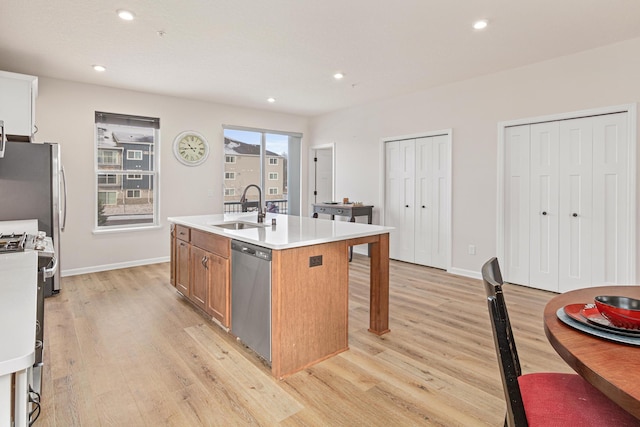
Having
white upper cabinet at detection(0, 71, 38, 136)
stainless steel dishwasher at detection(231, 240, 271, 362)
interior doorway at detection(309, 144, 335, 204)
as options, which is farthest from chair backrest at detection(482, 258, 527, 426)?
interior doorway at detection(309, 144, 335, 204)

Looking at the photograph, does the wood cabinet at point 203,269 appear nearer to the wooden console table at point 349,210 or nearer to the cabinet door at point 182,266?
the cabinet door at point 182,266

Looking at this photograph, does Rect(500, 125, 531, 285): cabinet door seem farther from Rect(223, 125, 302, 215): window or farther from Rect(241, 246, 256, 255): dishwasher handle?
Rect(223, 125, 302, 215): window

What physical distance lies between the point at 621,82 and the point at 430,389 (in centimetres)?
349

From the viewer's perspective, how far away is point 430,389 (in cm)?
208

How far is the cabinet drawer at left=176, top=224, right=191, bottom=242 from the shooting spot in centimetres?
336

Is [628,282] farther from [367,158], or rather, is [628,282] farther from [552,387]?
[367,158]

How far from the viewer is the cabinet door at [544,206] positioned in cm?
391

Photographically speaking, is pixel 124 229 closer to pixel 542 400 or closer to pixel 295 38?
pixel 295 38

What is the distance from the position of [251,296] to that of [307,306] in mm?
396

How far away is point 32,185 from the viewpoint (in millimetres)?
3584

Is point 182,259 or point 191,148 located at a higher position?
point 191,148

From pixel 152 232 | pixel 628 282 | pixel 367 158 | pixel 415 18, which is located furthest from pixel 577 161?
pixel 152 232

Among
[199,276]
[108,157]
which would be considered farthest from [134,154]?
[199,276]

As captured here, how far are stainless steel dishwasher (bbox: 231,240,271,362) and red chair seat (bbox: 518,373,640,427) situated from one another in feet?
4.76
